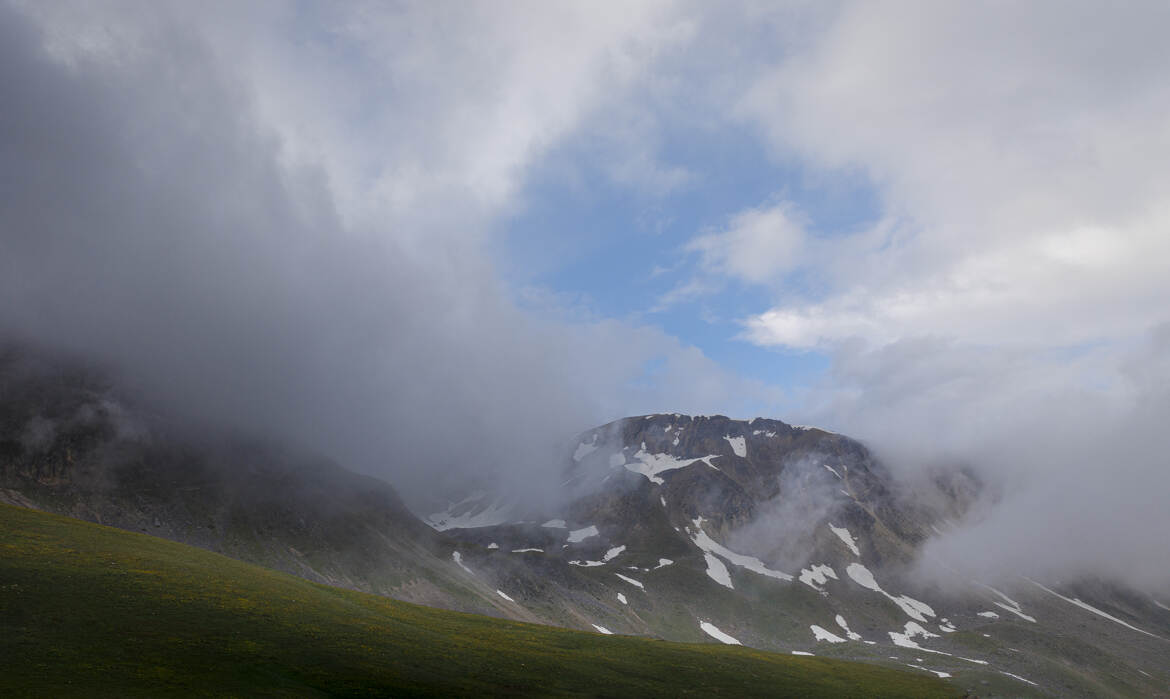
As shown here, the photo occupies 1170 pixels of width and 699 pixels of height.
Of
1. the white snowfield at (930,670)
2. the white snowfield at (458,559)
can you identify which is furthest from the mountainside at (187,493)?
the white snowfield at (930,670)

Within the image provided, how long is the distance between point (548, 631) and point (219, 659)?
50.6 metres

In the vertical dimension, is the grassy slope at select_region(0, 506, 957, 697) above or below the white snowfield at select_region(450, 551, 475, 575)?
below

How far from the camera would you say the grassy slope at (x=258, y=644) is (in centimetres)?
3841

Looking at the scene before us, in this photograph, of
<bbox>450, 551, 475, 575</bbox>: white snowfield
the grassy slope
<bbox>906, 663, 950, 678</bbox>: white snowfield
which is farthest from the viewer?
<bbox>450, 551, 475, 575</bbox>: white snowfield

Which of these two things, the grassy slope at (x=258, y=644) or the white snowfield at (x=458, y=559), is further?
the white snowfield at (x=458, y=559)

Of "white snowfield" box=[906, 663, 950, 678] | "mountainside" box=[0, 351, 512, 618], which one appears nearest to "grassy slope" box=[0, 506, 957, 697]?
"white snowfield" box=[906, 663, 950, 678]

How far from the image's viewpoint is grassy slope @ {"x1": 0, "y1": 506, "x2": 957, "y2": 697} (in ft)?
126

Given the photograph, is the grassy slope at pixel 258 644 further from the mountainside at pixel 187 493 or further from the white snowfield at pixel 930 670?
the mountainside at pixel 187 493

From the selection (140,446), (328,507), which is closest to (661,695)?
(328,507)

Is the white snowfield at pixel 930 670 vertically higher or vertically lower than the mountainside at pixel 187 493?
lower

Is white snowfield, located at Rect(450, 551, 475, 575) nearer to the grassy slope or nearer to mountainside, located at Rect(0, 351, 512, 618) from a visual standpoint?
mountainside, located at Rect(0, 351, 512, 618)

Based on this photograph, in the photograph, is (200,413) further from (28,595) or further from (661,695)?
(661,695)

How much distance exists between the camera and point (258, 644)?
154 feet

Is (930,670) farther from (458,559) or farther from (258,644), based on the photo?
(258,644)
